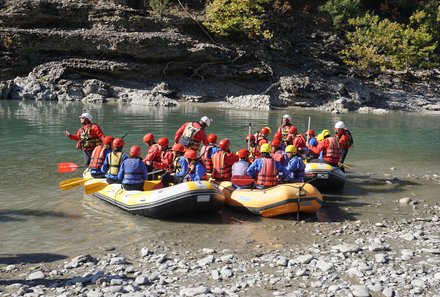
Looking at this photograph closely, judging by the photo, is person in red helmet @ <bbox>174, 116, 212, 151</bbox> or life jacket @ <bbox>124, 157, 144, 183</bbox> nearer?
life jacket @ <bbox>124, 157, 144, 183</bbox>

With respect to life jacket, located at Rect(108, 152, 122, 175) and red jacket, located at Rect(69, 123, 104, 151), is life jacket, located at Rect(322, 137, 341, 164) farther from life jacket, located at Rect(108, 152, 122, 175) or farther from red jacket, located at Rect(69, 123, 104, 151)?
red jacket, located at Rect(69, 123, 104, 151)

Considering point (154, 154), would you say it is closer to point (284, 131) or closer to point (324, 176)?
point (324, 176)

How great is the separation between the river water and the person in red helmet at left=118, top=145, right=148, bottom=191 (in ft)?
1.94

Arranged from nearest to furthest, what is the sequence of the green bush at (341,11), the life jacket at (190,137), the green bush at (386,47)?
the life jacket at (190,137) < the green bush at (386,47) < the green bush at (341,11)

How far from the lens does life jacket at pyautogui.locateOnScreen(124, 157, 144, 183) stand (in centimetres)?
912

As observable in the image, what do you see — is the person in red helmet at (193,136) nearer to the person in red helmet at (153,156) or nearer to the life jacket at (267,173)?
the person in red helmet at (153,156)

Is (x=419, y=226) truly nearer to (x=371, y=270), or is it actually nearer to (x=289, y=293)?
(x=371, y=270)

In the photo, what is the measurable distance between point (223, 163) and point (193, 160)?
91cm

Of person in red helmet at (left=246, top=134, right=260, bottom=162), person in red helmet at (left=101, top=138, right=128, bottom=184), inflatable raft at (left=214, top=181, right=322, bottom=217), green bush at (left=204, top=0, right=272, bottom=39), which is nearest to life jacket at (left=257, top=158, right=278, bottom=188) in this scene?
inflatable raft at (left=214, top=181, right=322, bottom=217)

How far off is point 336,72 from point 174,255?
35.6m

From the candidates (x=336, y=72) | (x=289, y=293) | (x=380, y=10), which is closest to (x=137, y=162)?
(x=289, y=293)

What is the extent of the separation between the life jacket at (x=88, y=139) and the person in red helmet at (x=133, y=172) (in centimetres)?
234

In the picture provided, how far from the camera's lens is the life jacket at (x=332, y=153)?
11.5 metres

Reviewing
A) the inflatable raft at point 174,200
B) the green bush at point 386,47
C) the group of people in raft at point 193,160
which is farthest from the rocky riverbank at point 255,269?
the green bush at point 386,47
